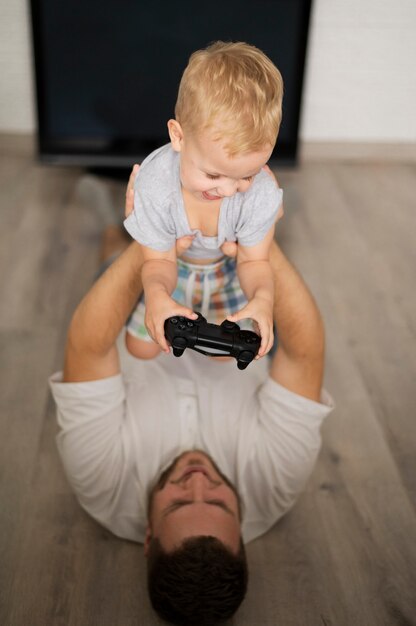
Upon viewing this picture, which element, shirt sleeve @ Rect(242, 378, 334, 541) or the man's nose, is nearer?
the man's nose

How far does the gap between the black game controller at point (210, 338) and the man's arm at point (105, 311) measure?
28 centimetres

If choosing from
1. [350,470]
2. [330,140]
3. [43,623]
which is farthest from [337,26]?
[43,623]

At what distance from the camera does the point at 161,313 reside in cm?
124

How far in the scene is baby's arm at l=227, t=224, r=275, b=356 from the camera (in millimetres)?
1245

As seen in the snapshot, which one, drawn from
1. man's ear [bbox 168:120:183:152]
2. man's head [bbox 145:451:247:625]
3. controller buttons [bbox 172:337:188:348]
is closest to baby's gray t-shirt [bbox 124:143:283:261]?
man's ear [bbox 168:120:183:152]

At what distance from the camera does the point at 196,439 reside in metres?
1.63

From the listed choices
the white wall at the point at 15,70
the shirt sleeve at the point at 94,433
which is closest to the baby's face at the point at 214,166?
the shirt sleeve at the point at 94,433

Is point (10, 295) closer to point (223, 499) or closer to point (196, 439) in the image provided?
point (196, 439)

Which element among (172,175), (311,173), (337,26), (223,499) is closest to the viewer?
(172,175)

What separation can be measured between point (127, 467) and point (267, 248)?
1.77 ft

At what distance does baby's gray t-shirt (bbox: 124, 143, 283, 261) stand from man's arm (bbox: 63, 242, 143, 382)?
0.31 feet

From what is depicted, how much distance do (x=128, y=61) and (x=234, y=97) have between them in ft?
6.22

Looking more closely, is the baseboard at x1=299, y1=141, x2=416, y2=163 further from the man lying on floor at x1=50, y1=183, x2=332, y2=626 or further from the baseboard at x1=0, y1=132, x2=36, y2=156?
the man lying on floor at x1=50, y1=183, x2=332, y2=626

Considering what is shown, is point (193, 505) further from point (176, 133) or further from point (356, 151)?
point (356, 151)
